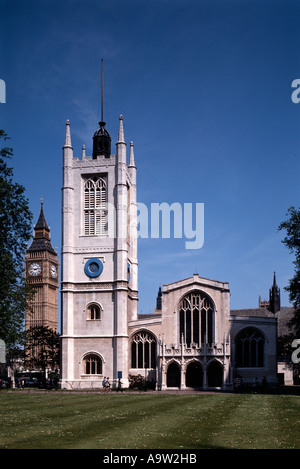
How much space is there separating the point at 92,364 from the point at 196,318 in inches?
511

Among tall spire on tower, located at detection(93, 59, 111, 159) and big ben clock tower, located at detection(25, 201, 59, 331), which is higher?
tall spire on tower, located at detection(93, 59, 111, 159)

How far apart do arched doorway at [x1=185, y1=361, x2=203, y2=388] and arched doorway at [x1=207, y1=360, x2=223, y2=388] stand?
1.01 meters

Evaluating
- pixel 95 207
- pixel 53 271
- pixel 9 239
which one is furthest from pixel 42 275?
pixel 9 239

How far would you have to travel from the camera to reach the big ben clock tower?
185 m

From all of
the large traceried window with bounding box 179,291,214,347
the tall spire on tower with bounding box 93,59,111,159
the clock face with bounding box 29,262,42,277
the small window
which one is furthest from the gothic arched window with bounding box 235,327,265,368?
the clock face with bounding box 29,262,42,277

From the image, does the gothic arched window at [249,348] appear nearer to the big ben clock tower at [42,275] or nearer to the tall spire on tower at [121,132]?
the tall spire on tower at [121,132]

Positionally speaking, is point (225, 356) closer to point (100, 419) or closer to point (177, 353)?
point (177, 353)

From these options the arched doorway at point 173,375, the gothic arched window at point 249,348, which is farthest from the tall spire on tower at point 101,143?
Answer: the gothic arched window at point 249,348

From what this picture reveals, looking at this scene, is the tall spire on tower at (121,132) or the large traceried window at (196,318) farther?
the tall spire on tower at (121,132)

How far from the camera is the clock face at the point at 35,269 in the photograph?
186625 mm

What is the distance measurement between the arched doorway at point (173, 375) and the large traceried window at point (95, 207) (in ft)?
A: 57.1

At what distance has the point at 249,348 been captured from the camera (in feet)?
210

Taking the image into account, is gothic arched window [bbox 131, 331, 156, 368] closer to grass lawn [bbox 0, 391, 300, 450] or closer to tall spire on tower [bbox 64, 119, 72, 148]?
tall spire on tower [bbox 64, 119, 72, 148]

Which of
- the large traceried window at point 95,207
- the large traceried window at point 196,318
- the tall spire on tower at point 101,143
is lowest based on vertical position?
the large traceried window at point 196,318
